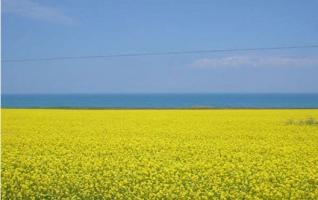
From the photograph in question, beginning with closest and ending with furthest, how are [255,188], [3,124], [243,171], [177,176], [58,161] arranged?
1. [255,188]
2. [177,176]
3. [243,171]
4. [58,161]
5. [3,124]

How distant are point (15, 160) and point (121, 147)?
4.25 m

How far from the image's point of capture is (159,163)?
599 inches

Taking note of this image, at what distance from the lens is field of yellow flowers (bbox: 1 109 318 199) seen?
12.1 m

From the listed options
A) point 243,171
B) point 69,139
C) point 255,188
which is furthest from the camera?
point 69,139

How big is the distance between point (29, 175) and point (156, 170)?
3.49 metres

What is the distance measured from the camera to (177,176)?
43.8 ft

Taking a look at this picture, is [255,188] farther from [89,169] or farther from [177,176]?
[89,169]

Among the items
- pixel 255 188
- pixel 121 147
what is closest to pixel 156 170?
pixel 255 188

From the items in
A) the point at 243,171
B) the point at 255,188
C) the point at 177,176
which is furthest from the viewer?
the point at 243,171

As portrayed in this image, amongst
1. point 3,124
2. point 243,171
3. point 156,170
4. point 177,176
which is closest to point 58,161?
point 156,170

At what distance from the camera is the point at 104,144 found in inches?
785

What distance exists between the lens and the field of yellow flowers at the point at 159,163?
12.1 meters

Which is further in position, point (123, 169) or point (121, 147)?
point (121, 147)

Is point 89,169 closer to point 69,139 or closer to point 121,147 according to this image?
point 121,147
